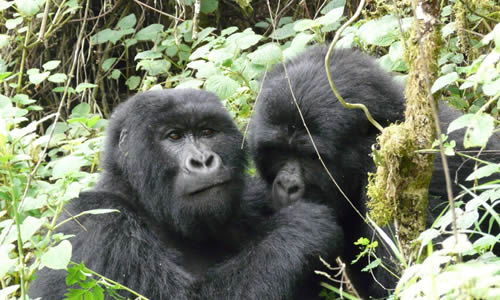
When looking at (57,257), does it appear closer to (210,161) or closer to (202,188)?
(202,188)

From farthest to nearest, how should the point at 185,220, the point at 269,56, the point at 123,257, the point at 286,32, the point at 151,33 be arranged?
the point at 151,33 → the point at 286,32 → the point at 269,56 → the point at 185,220 → the point at 123,257

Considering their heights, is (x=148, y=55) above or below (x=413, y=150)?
below

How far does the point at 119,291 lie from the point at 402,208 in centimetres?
145

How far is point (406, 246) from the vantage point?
115 inches

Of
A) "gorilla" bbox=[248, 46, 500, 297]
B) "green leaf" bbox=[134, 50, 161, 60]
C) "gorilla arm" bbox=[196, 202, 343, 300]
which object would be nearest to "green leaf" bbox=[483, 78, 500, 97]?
"gorilla" bbox=[248, 46, 500, 297]

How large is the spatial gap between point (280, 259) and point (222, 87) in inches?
53.5

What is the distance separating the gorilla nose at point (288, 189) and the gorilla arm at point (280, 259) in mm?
83

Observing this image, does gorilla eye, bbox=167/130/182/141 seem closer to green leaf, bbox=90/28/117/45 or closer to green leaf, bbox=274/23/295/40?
green leaf, bbox=274/23/295/40

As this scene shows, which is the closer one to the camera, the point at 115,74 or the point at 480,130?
the point at 480,130

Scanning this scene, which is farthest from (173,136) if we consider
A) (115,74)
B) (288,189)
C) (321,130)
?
(115,74)

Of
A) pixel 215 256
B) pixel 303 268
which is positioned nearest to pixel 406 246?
pixel 303 268

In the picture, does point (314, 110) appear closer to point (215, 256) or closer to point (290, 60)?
point (290, 60)

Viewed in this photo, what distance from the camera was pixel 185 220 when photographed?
3.63 meters

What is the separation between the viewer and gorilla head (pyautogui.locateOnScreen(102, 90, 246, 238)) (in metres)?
3.56
